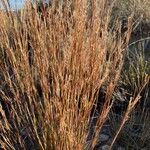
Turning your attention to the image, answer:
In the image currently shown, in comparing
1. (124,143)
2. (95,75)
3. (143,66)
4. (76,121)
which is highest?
(95,75)

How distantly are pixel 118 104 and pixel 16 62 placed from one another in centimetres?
123

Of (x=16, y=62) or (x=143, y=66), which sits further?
(x=143, y=66)

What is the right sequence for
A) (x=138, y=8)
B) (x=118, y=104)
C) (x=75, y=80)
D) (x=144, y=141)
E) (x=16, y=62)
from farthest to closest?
(x=138, y=8), (x=118, y=104), (x=144, y=141), (x=16, y=62), (x=75, y=80)

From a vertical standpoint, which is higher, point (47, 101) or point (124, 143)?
point (47, 101)

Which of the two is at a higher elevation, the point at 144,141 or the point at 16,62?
the point at 16,62

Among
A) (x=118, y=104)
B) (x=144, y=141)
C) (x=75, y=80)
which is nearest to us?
(x=75, y=80)

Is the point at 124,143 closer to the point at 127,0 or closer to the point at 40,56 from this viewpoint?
the point at 40,56

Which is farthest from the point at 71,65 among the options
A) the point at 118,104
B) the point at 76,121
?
the point at 118,104

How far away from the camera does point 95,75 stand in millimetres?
2270

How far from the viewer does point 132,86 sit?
136 inches

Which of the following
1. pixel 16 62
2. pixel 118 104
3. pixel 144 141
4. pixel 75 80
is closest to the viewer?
pixel 75 80

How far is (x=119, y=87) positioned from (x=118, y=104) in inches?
7.0

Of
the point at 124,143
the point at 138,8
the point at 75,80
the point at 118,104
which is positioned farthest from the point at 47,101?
the point at 138,8

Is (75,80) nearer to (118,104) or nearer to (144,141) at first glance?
(144,141)
